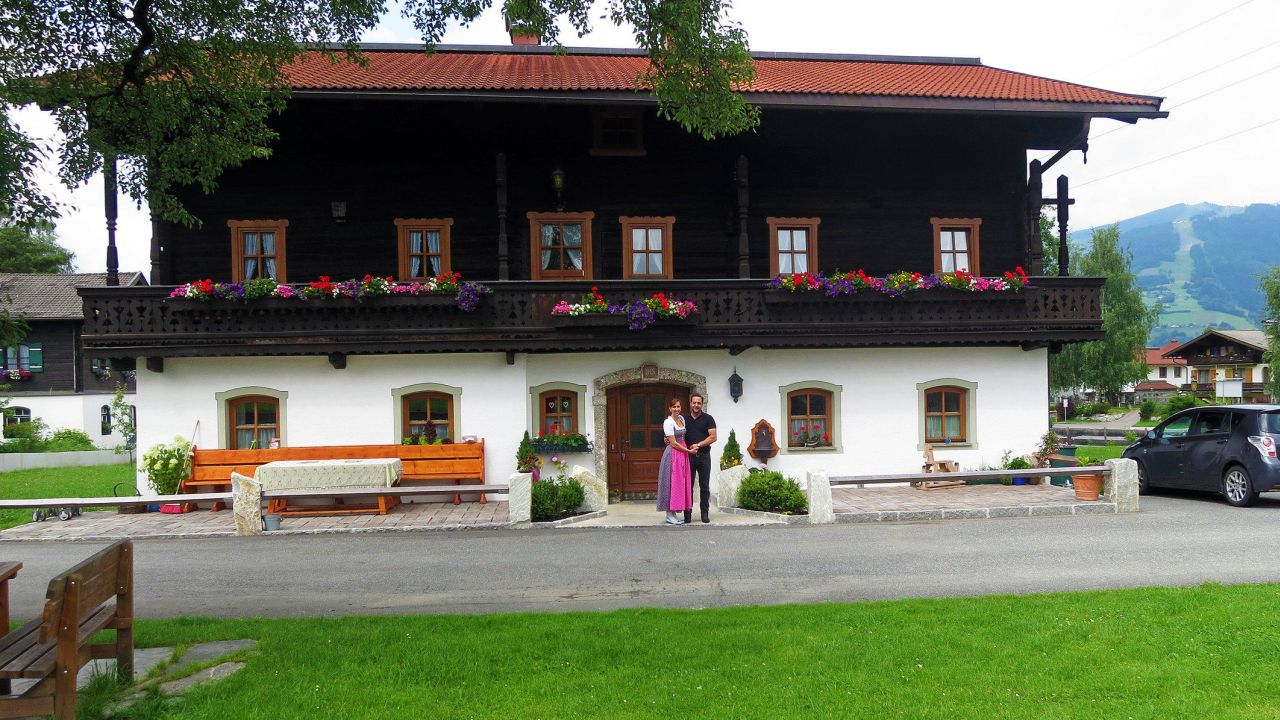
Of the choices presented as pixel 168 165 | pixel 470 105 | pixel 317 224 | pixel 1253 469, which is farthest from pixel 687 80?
pixel 1253 469

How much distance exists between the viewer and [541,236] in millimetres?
15500

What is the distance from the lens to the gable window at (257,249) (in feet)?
49.4

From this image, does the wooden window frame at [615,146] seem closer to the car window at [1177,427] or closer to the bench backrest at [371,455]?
the bench backrest at [371,455]

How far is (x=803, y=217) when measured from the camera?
15922mm

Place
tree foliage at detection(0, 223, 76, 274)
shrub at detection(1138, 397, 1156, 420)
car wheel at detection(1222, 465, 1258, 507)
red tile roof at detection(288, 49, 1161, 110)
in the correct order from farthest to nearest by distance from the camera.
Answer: shrub at detection(1138, 397, 1156, 420), tree foliage at detection(0, 223, 76, 274), red tile roof at detection(288, 49, 1161, 110), car wheel at detection(1222, 465, 1258, 507)

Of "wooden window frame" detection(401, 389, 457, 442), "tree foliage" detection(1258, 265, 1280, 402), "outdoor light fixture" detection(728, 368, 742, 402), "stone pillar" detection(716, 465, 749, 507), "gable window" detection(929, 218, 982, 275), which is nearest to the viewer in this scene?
"stone pillar" detection(716, 465, 749, 507)

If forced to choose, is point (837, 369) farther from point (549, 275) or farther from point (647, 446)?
point (549, 275)

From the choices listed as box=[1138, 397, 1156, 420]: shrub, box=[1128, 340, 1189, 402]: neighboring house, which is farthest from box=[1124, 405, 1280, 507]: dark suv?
box=[1128, 340, 1189, 402]: neighboring house

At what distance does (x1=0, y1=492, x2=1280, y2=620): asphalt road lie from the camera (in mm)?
7395

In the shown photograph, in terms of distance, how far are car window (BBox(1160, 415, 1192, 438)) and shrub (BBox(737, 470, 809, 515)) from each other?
7.46m

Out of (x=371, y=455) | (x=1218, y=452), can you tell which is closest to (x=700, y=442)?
(x=371, y=455)

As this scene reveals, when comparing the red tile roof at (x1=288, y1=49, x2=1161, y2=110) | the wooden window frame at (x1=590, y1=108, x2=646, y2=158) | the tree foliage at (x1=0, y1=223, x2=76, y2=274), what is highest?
the tree foliage at (x1=0, y1=223, x2=76, y2=274)

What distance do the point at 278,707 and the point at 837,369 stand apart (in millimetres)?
12449

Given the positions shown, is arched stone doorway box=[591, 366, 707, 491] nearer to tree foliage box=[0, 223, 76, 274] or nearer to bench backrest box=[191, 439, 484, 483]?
bench backrest box=[191, 439, 484, 483]
